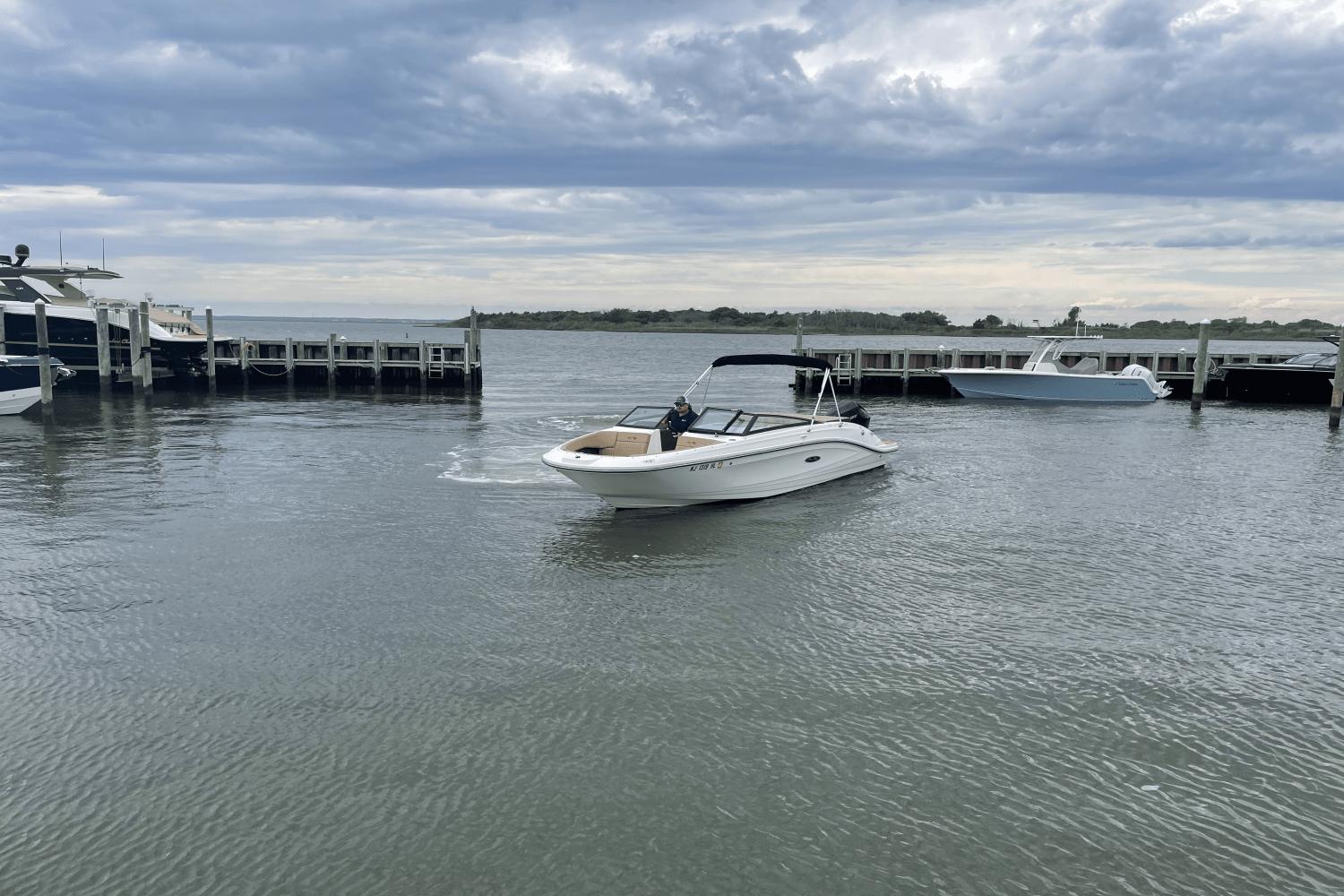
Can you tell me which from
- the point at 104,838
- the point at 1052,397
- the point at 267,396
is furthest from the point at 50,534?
the point at 1052,397

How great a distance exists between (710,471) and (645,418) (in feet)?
6.46

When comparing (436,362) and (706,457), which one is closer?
(706,457)

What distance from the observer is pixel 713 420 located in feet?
55.3

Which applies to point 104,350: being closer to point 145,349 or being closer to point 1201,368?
point 145,349

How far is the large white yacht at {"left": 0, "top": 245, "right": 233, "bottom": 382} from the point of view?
3772cm

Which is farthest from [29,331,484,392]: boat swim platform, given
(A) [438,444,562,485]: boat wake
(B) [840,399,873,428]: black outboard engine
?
(B) [840,399,873,428]: black outboard engine

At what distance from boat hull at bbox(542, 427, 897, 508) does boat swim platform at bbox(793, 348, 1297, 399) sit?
26.1m

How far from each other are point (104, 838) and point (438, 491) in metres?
→ 11.8

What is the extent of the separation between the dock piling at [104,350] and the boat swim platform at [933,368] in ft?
98.4

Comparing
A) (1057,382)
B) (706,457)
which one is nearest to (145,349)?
(706,457)

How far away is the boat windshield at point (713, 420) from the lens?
16.5 meters

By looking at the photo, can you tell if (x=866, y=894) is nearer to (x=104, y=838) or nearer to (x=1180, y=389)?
(x=104, y=838)

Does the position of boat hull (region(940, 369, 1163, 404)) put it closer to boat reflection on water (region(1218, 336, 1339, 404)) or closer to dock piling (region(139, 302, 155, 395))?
boat reflection on water (region(1218, 336, 1339, 404))

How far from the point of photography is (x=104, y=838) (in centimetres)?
570
